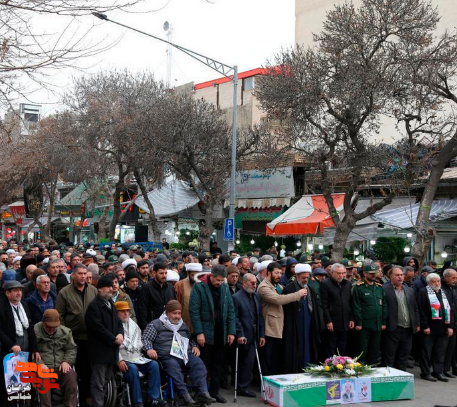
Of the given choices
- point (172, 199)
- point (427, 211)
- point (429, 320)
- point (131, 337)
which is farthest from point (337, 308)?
point (172, 199)

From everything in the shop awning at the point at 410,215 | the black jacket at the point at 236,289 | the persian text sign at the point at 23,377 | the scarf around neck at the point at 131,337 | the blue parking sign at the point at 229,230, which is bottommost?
the persian text sign at the point at 23,377

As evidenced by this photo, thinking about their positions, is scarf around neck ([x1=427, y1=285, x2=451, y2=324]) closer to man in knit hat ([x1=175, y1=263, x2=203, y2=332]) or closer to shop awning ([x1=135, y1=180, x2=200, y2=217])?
man in knit hat ([x1=175, y1=263, x2=203, y2=332])

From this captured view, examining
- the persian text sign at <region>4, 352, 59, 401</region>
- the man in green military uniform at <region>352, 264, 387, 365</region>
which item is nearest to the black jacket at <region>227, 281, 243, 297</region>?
the man in green military uniform at <region>352, 264, 387, 365</region>

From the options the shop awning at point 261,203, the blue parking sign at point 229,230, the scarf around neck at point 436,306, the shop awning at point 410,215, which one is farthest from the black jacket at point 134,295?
the shop awning at point 261,203

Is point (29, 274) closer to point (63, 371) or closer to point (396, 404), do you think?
point (63, 371)

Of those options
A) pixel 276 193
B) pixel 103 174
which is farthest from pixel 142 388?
pixel 103 174

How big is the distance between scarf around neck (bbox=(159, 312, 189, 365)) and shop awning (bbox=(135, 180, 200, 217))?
68.2 feet

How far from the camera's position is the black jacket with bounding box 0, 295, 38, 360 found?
6.64 metres

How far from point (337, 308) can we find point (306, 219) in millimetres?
12649

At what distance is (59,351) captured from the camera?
709 centimetres

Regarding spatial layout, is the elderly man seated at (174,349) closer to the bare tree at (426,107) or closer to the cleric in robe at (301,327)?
the cleric in robe at (301,327)

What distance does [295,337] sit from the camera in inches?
346

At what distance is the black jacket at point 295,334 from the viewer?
874 centimetres

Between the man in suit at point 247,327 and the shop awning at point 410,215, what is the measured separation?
9.90m
